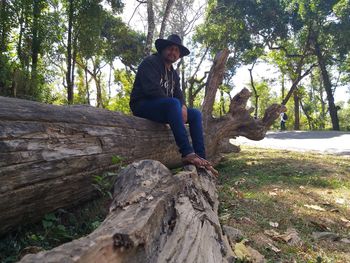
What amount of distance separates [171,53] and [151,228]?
327 centimetres

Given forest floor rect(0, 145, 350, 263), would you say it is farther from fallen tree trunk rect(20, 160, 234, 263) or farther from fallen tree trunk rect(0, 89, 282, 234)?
fallen tree trunk rect(20, 160, 234, 263)

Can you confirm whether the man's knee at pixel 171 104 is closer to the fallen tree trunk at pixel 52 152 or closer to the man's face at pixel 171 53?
the fallen tree trunk at pixel 52 152

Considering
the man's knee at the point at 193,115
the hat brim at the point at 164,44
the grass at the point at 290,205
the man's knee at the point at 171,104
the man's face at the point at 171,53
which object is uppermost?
the hat brim at the point at 164,44

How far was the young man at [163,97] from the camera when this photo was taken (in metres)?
3.98

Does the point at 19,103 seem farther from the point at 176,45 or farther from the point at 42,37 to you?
the point at 42,37

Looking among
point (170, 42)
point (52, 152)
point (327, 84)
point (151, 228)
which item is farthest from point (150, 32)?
point (327, 84)

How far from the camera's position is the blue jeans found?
385 cm

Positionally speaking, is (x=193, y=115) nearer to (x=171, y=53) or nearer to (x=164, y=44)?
(x=171, y=53)

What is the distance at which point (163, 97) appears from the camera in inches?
169

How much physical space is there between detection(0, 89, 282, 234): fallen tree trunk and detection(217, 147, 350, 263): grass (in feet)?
4.27

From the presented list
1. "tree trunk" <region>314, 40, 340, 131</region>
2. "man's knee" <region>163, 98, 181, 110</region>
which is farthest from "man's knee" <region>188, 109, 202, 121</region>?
"tree trunk" <region>314, 40, 340, 131</region>

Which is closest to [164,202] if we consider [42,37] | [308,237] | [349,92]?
[308,237]

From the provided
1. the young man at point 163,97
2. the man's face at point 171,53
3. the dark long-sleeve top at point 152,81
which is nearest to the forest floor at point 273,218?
the young man at point 163,97

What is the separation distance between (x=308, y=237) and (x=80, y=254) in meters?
2.58
